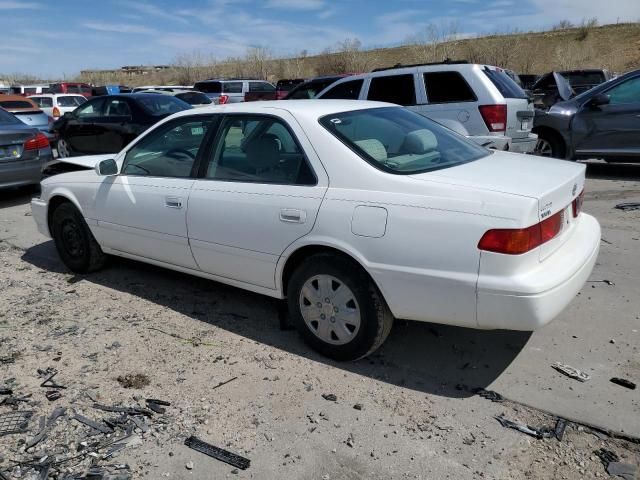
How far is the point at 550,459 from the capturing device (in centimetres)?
265

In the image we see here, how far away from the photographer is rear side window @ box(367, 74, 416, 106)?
859 centimetres

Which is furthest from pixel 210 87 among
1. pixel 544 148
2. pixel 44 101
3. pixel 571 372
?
pixel 571 372

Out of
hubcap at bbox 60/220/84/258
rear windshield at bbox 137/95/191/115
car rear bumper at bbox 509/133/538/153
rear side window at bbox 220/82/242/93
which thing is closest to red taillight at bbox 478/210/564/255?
hubcap at bbox 60/220/84/258

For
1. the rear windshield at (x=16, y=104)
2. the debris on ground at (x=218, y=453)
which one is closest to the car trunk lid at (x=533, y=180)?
the debris on ground at (x=218, y=453)

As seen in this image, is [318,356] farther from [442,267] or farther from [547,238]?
[547,238]

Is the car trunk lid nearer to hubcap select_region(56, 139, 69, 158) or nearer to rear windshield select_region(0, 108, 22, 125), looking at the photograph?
rear windshield select_region(0, 108, 22, 125)

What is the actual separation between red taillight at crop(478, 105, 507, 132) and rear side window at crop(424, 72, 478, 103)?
0.25 metres

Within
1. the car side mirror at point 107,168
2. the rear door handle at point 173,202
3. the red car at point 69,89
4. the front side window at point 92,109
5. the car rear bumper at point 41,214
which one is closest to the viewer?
the rear door handle at point 173,202

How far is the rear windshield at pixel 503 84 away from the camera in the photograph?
8055 millimetres

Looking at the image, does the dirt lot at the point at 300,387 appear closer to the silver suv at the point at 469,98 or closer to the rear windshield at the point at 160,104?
the silver suv at the point at 469,98

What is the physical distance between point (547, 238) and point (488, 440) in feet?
3.67

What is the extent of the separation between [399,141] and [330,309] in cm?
122

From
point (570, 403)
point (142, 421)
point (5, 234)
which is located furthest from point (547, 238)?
point (5, 234)

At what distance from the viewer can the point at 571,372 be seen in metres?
3.37
